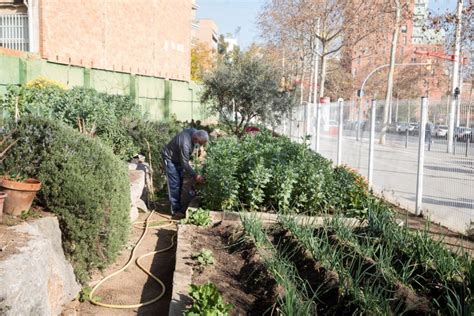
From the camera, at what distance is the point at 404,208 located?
31.1ft

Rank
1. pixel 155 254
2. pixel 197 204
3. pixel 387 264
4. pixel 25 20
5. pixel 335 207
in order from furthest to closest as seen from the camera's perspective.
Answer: pixel 25 20
pixel 197 204
pixel 335 207
pixel 155 254
pixel 387 264

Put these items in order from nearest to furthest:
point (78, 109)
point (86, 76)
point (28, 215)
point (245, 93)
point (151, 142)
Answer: point (28, 215) → point (78, 109) → point (151, 142) → point (86, 76) → point (245, 93)

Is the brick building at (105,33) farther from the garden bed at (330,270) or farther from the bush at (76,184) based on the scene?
the garden bed at (330,270)

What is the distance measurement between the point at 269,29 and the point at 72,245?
93.2 ft

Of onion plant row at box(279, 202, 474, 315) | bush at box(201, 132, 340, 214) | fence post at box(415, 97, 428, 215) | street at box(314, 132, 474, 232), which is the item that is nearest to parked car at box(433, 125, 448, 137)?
street at box(314, 132, 474, 232)

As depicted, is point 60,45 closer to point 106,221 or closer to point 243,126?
point 243,126

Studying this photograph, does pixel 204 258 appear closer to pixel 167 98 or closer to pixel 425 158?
pixel 425 158

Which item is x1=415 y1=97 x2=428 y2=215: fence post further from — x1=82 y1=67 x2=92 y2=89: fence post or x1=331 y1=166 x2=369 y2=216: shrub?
x1=82 y1=67 x2=92 y2=89: fence post

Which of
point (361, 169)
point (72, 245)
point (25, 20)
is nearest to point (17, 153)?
point (72, 245)

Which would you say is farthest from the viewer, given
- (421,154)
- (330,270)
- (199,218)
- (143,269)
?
(421,154)

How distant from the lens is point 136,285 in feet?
18.4

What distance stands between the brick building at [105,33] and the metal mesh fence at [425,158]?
9.56 m

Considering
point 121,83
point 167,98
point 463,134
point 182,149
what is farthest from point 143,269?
point 167,98

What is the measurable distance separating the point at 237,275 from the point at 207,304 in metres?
1.46
